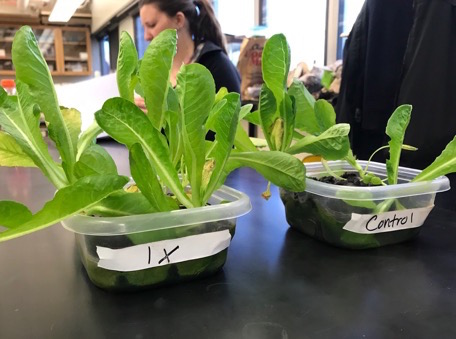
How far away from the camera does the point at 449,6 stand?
96cm

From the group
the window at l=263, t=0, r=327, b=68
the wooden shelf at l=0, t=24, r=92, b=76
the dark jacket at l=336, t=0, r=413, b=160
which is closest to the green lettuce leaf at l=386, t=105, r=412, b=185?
the dark jacket at l=336, t=0, r=413, b=160

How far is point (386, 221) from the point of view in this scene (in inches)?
15.7

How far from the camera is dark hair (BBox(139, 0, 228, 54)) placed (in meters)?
1.57

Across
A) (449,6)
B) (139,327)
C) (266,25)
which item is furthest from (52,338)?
(266,25)

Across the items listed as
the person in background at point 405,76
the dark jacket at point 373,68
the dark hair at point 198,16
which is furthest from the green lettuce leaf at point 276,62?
the dark hair at point 198,16

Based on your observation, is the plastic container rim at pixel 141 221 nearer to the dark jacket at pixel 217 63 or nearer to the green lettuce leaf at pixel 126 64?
the green lettuce leaf at pixel 126 64

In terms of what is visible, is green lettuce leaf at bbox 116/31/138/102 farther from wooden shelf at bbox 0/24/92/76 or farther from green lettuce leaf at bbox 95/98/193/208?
wooden shelf at bbox 0/24/92/76

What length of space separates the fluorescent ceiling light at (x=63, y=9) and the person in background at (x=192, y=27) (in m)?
2.75

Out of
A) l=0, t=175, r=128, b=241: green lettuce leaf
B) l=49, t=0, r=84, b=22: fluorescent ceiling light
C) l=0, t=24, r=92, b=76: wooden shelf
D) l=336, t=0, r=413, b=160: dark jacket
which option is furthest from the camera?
l=0, t=24, r=92, b=76: wooden shelf

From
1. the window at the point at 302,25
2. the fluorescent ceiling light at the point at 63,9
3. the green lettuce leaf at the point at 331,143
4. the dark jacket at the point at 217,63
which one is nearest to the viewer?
the green lettuce leaf at the point at 331,143

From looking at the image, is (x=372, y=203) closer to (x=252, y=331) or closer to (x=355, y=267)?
(x=355, y=267)

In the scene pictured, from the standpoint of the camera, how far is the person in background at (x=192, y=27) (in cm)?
154

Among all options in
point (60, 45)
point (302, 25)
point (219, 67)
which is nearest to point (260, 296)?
Answer: point (219, 67)

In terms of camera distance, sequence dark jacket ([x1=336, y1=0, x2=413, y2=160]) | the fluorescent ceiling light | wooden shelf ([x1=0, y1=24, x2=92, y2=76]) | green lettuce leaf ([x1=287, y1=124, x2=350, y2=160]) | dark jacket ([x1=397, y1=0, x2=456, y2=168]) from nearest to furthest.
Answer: green lettuce leaf ([x1=287, y1=124, x2=350, y2=160]), dark jacket ([x1=397, y1=0, x2=456, y2=168]), dark jacket ([x1=336, y1=0, x2=413, y2=160]), the fluorescent ceiling light, wooden shelf ([x1=0, y1=24, x2=92, y2=76])
